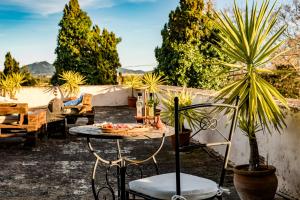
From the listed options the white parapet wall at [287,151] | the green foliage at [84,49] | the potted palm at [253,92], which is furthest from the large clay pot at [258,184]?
the green foliage at [84,49]

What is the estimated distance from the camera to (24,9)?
26422 millimetres

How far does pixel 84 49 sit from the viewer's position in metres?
20.8

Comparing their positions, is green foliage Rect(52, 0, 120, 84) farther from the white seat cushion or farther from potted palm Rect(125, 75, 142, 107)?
the white seat cushion

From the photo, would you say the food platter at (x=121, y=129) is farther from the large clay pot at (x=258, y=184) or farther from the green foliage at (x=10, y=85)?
the green foliage at (x=10, y=85)

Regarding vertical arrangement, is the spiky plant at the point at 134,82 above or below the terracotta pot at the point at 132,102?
above

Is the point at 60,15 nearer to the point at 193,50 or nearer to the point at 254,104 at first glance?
the point at 193,50

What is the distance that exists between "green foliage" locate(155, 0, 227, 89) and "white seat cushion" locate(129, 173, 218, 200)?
1398 cm

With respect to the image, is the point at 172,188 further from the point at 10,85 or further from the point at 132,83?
the point at 10,85

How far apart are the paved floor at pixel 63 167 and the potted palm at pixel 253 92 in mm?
448

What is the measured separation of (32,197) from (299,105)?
115 inches

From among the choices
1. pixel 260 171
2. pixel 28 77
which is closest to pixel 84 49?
pixel 28 77

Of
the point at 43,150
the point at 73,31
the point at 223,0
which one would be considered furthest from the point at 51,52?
the point at 43,150

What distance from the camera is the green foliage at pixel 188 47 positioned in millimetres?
16516

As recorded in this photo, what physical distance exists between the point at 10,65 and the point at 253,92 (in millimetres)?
19984
